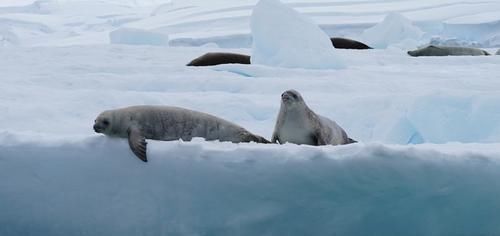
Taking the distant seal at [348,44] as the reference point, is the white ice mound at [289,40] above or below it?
above

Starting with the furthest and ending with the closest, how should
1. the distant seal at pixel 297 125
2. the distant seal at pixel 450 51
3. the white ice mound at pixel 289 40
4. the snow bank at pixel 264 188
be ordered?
the distant seal at pixel 450 51 < the white ice mound at pixel 289 40 < the distant seal at pixel 297 125 < the snow bank at pixel 264 188

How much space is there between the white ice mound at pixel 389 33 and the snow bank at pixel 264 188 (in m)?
8.14

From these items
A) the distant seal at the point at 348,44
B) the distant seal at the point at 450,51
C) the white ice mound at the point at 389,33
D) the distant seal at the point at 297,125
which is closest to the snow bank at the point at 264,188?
the distant seal at the point at 297,125

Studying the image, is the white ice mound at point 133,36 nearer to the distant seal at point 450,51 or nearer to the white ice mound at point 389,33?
the white ice mound at point 389,33

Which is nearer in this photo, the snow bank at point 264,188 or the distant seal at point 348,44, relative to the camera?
the snow bank at point 264,188

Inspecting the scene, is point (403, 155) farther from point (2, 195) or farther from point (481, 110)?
point (481, 110)

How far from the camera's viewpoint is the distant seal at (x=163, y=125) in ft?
8.10

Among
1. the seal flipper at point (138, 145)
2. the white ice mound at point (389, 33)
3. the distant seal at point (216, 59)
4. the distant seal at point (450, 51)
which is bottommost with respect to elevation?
the white ice mound at point (389, 33)

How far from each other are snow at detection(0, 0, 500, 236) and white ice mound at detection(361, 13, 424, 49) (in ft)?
12.9

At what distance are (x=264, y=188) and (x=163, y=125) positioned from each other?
1.84 ft

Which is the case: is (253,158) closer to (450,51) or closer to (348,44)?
(450,51)

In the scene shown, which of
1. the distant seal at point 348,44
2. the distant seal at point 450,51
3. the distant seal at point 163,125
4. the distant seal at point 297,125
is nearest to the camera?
the distant seal at point 163,125

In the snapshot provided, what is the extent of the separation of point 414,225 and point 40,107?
2.01 meters

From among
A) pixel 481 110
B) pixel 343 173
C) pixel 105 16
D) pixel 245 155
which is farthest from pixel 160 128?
pixel 105 16
